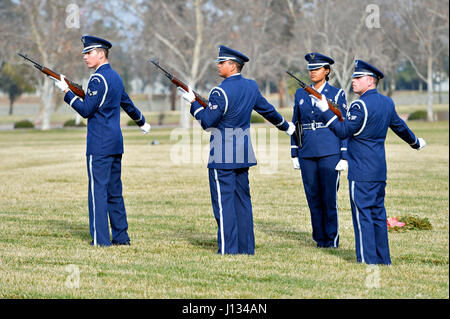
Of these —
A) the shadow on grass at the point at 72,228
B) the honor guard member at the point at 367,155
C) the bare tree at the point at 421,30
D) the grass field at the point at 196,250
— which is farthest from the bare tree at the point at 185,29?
the honor guard member at the point at 367,155

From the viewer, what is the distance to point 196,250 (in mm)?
9086

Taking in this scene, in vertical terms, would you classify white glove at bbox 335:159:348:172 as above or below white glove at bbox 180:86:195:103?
below

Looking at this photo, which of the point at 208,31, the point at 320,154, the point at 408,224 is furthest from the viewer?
the point at 208,31

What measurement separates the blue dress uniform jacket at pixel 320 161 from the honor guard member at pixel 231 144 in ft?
2.37

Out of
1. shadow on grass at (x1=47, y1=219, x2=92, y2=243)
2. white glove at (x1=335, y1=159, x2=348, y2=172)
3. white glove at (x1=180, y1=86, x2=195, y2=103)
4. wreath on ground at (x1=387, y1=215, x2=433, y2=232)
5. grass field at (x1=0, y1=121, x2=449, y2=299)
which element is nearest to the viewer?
grass field at (x1=0, y1=121, x2=449, y2=299)

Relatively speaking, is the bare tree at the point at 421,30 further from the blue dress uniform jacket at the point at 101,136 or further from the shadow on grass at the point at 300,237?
the blue dress uniform jacket at the point at 101,136

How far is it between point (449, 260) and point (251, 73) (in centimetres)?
5297

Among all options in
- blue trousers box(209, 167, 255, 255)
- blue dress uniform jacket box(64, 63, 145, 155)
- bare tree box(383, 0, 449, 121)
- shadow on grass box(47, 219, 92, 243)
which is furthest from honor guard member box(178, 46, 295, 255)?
bare tree box(383, 0, 449, 121)

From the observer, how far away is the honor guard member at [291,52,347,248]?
30.0ft

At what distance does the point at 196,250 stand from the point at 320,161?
177 cm

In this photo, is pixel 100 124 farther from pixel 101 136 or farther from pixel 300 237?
pixel 300 237

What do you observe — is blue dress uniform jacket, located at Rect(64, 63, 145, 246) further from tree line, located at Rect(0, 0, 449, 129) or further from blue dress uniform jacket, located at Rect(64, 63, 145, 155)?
tree line, located at Rect(0, 0, 449, 129)

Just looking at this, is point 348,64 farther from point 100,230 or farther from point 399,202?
point 100,230

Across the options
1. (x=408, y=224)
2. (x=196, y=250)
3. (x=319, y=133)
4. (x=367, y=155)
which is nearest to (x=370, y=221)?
(x=367, y=155)
